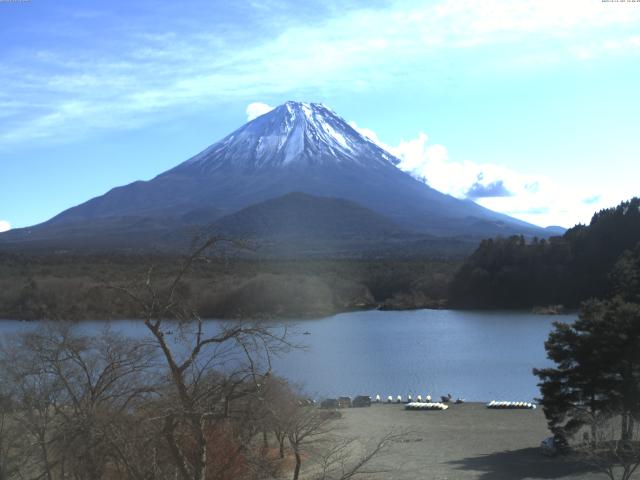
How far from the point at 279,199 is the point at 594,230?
4903 cm

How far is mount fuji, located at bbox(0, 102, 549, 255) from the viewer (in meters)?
91.7

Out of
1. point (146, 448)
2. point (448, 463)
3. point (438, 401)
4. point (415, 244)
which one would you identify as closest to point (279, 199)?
point (415, 244)

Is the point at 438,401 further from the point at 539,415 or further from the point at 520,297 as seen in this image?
the point at 520,297

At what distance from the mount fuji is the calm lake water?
143 ft

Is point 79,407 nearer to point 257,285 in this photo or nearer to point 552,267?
point 257,285

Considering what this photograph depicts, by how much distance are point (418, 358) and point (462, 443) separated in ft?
43.0

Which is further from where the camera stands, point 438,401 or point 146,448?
point 438,401

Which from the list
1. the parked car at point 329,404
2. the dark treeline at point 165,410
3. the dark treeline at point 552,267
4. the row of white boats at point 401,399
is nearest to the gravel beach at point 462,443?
the parked car at point 329,404

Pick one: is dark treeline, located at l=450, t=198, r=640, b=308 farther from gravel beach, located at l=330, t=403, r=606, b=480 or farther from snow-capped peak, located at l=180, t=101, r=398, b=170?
snow-capped peak, located at l=180, t=101, r=398, b=170

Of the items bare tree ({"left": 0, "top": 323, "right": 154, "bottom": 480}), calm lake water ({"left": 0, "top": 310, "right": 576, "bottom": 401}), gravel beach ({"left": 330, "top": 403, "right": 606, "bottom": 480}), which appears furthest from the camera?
calm lake water ({"left": 0, "top": 310, "right": 576, "bottom": 401})

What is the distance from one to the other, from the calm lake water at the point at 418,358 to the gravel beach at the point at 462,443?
2093mm

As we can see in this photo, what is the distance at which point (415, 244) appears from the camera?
8950 cm

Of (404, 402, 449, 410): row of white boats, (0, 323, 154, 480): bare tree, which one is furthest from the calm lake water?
(0, 323, 154, 480): bare tree

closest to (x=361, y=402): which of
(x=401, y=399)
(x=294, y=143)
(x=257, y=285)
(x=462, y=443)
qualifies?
(x=401, y=399)
